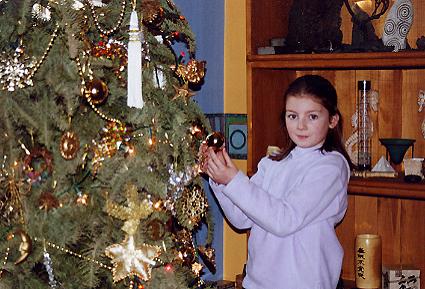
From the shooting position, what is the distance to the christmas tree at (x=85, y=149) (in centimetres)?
178

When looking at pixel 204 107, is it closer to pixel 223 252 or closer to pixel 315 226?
pixel 223 252

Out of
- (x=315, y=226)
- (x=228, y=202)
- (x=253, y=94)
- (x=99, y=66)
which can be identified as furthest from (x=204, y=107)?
(x=99, y=66)

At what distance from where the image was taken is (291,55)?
8.29 ft

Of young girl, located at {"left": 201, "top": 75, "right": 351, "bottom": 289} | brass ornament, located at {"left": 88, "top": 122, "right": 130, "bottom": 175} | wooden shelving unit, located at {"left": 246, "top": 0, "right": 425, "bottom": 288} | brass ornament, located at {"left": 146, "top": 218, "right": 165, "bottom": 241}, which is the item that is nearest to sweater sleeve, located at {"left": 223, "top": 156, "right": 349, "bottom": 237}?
young girl, located at {"left": 201, "top": 75, "right": 351, "bottom": 289}

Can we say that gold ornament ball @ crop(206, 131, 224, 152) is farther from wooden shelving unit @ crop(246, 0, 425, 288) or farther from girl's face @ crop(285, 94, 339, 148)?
wooden shelving unit @ crop(246, 0, 425, 288)

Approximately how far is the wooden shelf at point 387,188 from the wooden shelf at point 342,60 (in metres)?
0.35

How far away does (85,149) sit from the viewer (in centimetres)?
182

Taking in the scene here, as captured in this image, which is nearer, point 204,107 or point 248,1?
point 248,1

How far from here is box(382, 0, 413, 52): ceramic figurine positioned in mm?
2475

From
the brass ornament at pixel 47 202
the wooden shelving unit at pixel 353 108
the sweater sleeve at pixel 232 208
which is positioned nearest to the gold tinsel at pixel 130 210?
the brass ornament at pixel 47 202

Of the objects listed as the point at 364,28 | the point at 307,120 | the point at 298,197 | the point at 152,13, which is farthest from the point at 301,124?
the point at 152,13

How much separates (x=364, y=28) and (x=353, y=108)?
1.19 ft

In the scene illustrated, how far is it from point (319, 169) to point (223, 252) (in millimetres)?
792

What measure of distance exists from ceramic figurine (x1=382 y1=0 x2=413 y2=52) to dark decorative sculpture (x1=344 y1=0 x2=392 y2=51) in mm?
34
